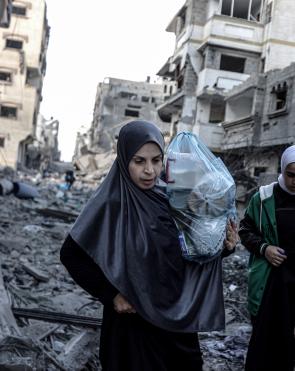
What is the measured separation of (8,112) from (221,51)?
19671 mm

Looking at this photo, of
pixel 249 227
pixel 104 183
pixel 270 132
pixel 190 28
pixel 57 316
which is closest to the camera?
pixel 104 183

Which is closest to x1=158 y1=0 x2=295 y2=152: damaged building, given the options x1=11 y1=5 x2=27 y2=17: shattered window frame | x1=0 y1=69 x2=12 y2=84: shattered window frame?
x1=11 y1=5 x2=27 y2=17: shattered window frame

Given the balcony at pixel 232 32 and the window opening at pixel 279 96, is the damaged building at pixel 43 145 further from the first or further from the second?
the window opening at pixel 279 96

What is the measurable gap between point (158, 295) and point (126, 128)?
73cm

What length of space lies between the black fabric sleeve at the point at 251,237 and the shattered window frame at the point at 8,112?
1333 inches

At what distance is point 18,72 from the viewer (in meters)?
33.9

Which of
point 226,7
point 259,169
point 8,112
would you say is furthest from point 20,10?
point 259,169

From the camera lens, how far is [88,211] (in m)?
1.75

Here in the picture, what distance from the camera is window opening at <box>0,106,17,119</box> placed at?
113ft

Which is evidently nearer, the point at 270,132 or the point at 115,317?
the point at 115,317

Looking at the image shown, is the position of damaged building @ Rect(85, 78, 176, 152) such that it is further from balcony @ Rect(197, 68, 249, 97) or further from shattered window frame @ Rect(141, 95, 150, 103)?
balcony @ Rect(197, 68, 249, 97)

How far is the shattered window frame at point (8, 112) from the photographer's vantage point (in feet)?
112

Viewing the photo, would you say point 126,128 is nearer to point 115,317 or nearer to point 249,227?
point 115,317

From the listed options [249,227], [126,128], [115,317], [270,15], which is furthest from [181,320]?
[270,15]
